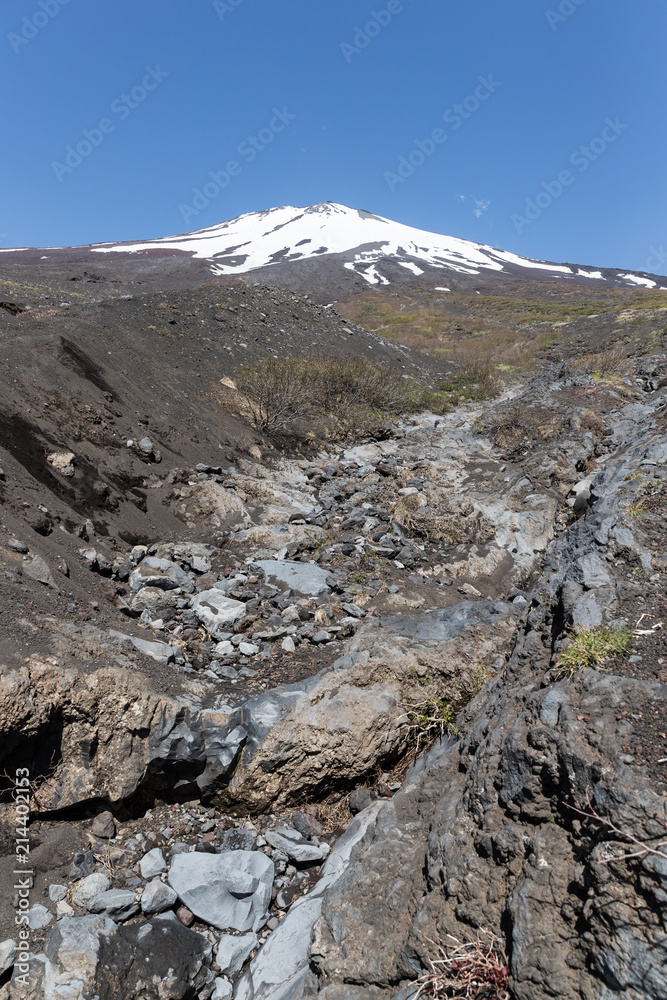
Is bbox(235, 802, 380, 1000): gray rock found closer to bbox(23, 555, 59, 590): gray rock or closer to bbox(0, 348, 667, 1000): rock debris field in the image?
bbox(0, 348, 667, 1000): rock debris field

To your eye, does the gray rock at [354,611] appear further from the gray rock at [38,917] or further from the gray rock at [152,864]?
the gray rock at [38,917]

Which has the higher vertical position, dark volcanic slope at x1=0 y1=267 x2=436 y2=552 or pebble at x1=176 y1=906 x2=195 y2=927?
dark volcanic slope at x1=0 y1=267 x2=436 y2=552

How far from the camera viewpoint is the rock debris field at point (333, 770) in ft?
7.24

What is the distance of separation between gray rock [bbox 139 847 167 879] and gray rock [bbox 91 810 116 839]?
0.30 m

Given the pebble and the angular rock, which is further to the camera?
the angular rock

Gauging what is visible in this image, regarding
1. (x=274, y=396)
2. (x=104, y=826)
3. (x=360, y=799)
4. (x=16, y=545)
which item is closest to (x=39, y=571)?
(x=16, y=545)

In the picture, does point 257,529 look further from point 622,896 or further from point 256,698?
point 622,896

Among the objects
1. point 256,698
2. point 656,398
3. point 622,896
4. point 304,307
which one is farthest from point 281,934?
point 304,307

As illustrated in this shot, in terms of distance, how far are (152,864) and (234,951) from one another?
0.74m

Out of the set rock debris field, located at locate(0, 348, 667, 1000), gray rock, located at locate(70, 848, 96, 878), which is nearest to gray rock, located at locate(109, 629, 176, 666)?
rock debris field, located at locate(0, 348, 667, 1000)

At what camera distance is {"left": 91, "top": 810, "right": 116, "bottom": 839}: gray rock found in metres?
3.42

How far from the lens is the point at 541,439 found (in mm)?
11234

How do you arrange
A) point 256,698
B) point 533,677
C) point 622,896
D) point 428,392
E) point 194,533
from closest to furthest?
point 622,896, point 533,677, point 256,698, point 194,533, point 428,392

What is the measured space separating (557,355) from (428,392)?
9.44 metres
